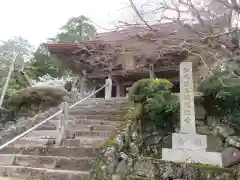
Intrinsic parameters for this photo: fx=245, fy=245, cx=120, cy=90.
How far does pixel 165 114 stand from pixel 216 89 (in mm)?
2005

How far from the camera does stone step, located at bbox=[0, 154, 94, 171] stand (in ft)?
13.4

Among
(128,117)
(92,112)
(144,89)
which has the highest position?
(144,89)

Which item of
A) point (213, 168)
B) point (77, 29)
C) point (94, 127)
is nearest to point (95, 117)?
point (94, 127)

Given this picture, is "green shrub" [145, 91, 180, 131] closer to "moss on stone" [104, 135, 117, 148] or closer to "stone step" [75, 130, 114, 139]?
"stone step" [75, 130, 114, 139]

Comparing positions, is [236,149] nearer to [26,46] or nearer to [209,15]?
[209,15]

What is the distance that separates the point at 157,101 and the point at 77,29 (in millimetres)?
15015

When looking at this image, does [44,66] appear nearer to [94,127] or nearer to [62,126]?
[94,127]

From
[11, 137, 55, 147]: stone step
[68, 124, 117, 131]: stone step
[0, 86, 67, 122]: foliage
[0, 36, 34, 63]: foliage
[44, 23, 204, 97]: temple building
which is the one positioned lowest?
[11, 137, 55, 147]: stone step

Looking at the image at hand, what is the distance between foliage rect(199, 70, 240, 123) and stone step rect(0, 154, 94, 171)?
5.09 metres

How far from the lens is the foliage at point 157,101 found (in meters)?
7.11

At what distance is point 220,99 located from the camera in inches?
313

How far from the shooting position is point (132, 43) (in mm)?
4988

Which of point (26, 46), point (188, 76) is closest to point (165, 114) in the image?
point (188, 76)

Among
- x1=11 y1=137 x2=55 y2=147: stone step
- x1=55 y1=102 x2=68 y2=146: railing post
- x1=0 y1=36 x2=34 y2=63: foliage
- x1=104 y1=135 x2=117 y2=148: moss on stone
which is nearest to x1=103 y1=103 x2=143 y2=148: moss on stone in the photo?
x1=104 y1=135 x2=117 y2=148: moss on stone
